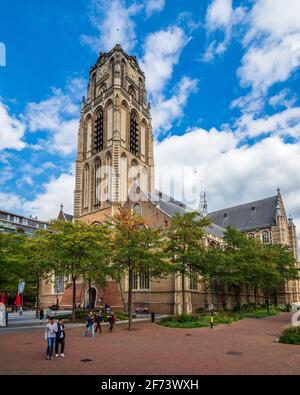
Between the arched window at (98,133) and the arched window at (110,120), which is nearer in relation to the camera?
the arched window at (110,120)

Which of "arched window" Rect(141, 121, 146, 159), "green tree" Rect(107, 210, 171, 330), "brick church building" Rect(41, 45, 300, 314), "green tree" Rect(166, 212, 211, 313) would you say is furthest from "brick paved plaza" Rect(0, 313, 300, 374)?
"arched window" Rect(141, 121, 146, 159)

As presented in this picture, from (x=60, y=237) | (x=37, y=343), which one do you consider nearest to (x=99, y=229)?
(x=60, y=237)

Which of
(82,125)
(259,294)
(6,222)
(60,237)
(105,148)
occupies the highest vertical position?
(82,125)

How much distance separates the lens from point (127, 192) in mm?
57250

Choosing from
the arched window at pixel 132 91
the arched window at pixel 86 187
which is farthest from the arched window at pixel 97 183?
the arched window at pixel 132 91

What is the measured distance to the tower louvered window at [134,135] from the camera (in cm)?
6312

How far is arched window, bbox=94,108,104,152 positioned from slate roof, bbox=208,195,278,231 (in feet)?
98.4

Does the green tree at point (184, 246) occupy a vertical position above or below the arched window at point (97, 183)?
below

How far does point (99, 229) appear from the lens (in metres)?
34.4

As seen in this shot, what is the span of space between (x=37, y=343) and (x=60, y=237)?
13728 mm

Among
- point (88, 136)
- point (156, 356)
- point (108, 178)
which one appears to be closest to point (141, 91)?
point (88, 136)

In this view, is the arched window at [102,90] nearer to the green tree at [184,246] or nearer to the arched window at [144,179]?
the arched window at [144,179]
